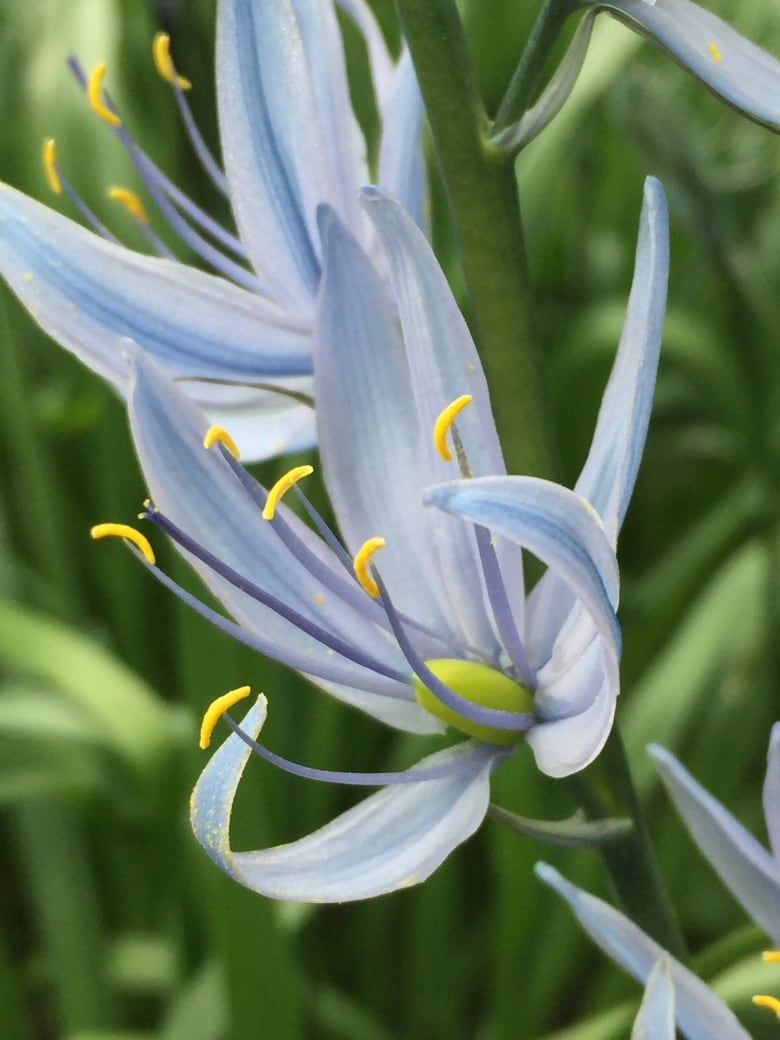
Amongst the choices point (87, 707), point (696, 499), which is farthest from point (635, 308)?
point (696, 499)

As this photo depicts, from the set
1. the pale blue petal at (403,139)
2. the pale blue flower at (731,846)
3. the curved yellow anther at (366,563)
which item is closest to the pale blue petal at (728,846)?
the pale blue flower at (731,846)

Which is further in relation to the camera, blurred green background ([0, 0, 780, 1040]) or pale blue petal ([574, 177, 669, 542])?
blurred green background ([0, 0, 780, 1040])

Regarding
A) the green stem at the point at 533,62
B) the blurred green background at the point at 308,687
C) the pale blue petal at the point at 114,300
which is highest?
the green stem at the point at 533,62

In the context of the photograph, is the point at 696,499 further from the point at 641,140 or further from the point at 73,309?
the point at 73,309

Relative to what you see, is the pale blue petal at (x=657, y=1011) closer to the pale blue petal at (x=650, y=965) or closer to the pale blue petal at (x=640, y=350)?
the pale blue petal at (x=650, y=965)

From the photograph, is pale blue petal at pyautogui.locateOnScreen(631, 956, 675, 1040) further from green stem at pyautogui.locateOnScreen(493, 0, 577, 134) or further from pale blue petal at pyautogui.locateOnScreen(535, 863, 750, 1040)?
green stem at pyautogui.locateOnScreen(493, 0, 577, 134)

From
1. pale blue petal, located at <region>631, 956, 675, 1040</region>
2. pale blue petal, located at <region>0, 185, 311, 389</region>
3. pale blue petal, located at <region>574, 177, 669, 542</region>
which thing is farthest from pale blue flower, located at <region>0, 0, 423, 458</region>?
pale blue petal, located at <region>631, 956, 675, 1040</region>

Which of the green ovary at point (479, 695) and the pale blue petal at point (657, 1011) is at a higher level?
the green ovary at point (479, 695)
